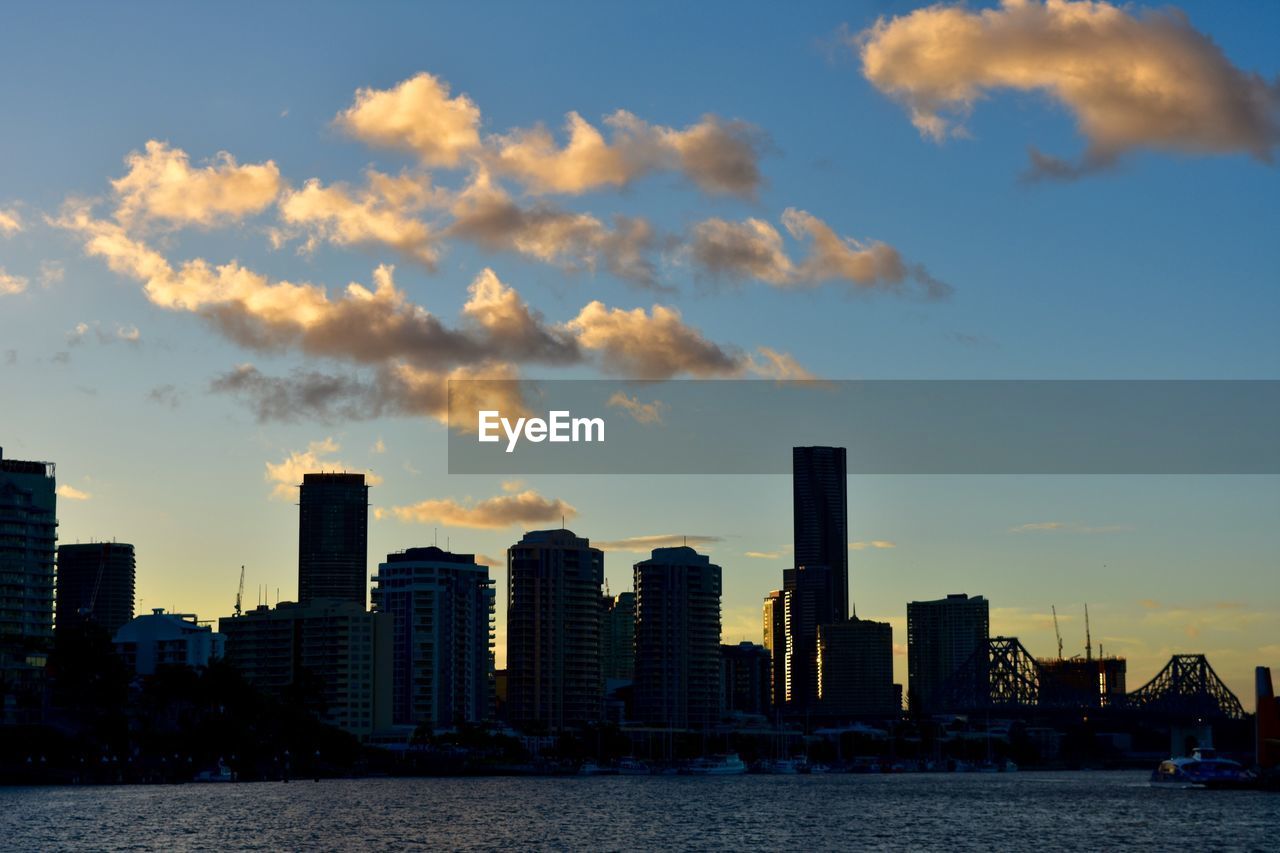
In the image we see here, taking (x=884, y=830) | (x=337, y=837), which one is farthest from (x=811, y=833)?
(x=337, y=837)

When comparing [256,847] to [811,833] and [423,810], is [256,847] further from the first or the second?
[423,810]

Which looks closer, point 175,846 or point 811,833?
point 175,846

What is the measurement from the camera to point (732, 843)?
144m

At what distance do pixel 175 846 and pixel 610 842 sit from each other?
3456 cm

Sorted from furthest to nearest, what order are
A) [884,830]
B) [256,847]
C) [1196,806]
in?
[1196,806] < [884,830] < [256,847]

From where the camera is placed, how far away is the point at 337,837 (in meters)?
150

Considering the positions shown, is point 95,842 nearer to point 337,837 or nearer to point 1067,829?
point 337,837

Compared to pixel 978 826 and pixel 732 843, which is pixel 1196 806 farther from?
pixel 732 843

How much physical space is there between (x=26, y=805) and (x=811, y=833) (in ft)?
304

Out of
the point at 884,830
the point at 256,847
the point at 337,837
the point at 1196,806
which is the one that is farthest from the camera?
the point at 1196,806

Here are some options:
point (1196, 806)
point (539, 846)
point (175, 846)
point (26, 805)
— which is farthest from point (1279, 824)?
point (26, 805)

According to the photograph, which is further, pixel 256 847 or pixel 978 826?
pixel 978 826

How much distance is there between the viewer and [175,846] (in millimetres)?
140125

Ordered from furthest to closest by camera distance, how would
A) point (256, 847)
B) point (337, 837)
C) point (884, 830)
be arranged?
point (884, 830) → point (337, 837) → point (256, 847)
